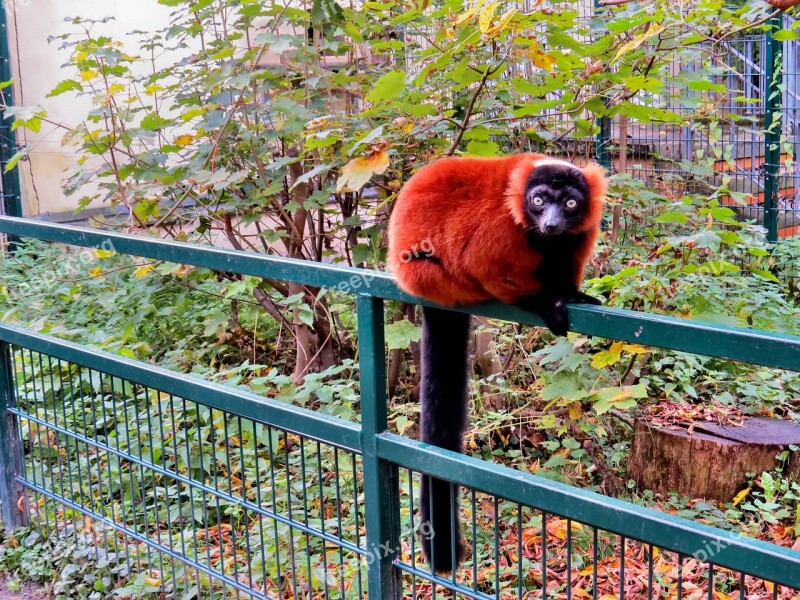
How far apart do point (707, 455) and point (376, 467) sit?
265 cm

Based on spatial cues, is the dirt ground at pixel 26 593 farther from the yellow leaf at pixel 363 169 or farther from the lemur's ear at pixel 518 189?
the lemur's ear at pixel 518 189

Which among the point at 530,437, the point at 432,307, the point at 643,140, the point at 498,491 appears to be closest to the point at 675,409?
the point at 530,437

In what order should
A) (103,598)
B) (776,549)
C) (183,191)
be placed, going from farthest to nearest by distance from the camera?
(183,191), (103,598), (776,549)

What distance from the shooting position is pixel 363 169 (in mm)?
3434

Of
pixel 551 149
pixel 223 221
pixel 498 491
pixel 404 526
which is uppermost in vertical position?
pixel 551 149

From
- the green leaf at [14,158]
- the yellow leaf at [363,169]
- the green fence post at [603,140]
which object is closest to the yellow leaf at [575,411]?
the yellow leaf at [363,169]

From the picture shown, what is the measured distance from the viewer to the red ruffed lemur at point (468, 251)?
2.27 m

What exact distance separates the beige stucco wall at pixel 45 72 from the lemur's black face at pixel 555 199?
6.53 metres

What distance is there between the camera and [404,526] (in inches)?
135

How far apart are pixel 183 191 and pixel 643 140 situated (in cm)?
495

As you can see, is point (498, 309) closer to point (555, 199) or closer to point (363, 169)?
point (555, 199)

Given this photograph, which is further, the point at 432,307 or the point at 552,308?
Answer: the point at 432,307

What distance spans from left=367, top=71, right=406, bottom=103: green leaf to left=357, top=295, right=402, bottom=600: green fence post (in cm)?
152

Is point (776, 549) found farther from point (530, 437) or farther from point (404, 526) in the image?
point (530, 437)
